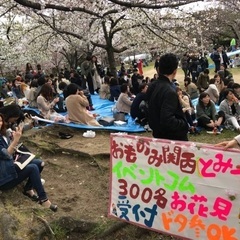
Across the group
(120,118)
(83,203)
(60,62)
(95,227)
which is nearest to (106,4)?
(120,118)

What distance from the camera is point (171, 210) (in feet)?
10.1

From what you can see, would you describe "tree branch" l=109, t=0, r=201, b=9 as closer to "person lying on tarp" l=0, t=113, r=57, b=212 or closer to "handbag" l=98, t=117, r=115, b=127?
"person lying on tarp" l=0, t=113, r=57, b=212

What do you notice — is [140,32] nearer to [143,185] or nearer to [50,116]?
[50,116]

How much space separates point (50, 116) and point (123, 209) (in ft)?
20.0

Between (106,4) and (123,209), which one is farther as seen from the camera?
(106,4)

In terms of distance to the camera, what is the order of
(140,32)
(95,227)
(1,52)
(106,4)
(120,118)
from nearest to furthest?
(95,227), (120,118), (106,4), (140,32), (1,52)

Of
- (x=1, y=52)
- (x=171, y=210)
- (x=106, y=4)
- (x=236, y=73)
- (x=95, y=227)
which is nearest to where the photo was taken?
(x=171, y=210)

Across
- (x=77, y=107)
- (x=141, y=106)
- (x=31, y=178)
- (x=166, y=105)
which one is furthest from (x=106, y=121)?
(x=166, y=105)

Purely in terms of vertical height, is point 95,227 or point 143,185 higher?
point 143,185

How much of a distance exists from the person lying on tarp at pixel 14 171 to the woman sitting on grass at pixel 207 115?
4.50 meters

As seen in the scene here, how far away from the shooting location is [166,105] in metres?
3.23

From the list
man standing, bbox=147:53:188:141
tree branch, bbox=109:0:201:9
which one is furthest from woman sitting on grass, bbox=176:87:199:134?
man standing, bbox=147:53:188:141

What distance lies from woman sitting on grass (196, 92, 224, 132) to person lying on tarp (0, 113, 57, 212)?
4497mm

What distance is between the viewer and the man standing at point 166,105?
324 centimetres
